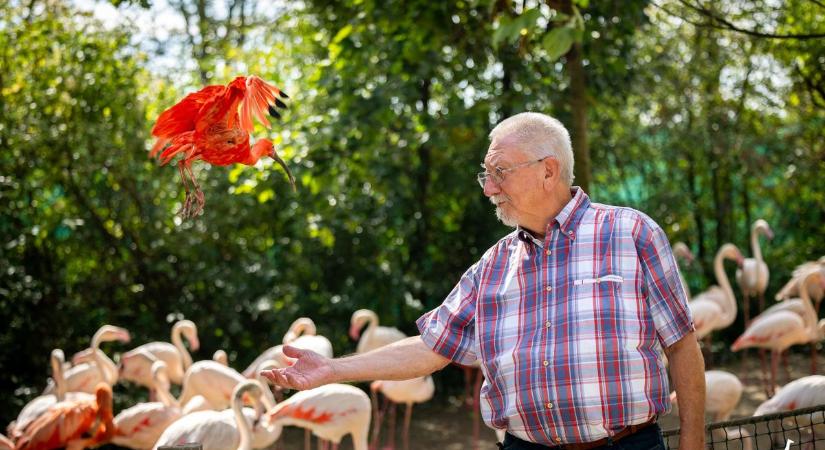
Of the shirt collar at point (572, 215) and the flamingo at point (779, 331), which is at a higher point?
the shirt collar at point (572, 215)

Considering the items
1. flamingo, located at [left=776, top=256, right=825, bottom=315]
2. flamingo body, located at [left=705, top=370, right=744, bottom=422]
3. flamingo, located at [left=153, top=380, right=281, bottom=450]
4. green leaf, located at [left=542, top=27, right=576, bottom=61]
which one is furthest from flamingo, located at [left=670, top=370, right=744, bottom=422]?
green leaf, located at [left=542, top=27, right=576, bottom=61]

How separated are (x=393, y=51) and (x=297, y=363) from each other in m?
5.85

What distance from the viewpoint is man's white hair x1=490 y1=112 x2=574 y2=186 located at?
101 inches

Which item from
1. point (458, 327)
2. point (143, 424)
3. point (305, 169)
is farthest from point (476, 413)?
point (458, 327)

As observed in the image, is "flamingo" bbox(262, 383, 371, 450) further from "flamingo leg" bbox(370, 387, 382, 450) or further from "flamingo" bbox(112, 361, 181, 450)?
"flamingo leg" bbox(370, 387, 382, 450)

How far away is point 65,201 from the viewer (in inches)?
395

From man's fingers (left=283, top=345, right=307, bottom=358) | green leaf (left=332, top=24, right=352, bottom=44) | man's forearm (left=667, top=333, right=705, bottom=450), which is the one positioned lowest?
man's forearm (left=667, top=333, right=705, bottom=450)

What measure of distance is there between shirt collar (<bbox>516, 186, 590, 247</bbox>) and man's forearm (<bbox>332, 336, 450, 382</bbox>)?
43 cm

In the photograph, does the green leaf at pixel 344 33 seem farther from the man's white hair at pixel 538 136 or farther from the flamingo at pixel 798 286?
the man's white hair at pixel 538 136

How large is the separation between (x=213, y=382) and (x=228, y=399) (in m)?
0.17

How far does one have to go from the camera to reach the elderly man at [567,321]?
→ 2.44m

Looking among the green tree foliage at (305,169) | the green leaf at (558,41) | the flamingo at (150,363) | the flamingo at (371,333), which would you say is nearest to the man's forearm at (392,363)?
the green leaf at (558,41)

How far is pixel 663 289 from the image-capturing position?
2.46 metres

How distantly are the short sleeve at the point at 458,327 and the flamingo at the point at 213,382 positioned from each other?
4.38 metres
